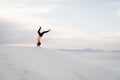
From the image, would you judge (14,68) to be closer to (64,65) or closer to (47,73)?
(47,73)

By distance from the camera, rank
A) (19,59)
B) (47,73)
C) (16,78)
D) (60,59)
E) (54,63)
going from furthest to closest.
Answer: (60,59)
(54,63)
(19,59)
(47,73)
(16,78)

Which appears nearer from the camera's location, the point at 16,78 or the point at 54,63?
the point at 16,78

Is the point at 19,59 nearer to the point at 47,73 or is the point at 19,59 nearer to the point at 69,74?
the point at 47,73

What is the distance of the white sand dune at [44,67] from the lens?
12.0m

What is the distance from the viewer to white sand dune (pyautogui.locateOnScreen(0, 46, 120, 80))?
1205 cm

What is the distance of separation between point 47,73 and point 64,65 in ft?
7.22

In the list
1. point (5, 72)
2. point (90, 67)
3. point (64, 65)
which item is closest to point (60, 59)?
point (64, 65)

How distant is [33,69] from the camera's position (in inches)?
486

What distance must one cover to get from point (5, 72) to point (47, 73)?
2004 mm

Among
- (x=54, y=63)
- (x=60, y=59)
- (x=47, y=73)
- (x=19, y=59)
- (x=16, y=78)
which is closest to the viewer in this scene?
(x=16, y=78)

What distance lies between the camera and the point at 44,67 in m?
13.1

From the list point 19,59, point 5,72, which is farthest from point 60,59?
point 5,72

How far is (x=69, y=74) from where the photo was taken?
13.4 m

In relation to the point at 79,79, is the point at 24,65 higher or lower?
higher
